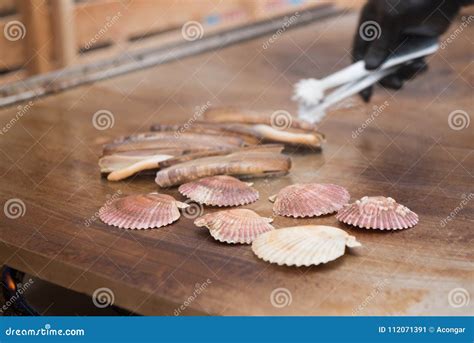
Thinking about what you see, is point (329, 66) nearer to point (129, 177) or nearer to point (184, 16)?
point (129, 177)

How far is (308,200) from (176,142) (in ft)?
1.60

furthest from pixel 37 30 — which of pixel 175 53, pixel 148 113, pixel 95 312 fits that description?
pixel 95 312
